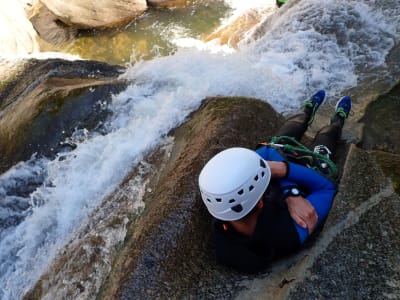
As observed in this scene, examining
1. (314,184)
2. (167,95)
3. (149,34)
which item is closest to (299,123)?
(314,184)

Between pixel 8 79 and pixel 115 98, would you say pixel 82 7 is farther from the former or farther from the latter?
pixel 115 98

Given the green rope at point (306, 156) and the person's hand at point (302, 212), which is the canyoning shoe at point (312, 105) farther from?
the person's hand at point (302, 212)

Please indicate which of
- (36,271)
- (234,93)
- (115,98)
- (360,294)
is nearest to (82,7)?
(115,98)

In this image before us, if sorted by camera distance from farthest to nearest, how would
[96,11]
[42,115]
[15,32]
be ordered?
[96,11]
[15,32]
[42,115]

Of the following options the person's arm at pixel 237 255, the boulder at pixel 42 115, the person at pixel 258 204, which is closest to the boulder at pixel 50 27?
the boulder at pixel 42 115

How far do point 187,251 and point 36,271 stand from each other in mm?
2221

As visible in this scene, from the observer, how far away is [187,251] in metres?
3.34

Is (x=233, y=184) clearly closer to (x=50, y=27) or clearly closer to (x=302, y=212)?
(x=302, y=212)

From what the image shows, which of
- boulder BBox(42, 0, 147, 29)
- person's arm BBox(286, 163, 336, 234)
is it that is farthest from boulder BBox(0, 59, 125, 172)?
boulder BBox(42, 0, 147, 29)

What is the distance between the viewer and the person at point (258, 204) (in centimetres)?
275

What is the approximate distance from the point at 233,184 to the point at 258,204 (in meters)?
0.31

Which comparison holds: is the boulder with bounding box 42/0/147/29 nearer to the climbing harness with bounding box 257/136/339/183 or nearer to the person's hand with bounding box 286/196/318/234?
the climbing harness with bounding box 257/136/339/183

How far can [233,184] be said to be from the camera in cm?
271

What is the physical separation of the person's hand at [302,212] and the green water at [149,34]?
8.99 metres
